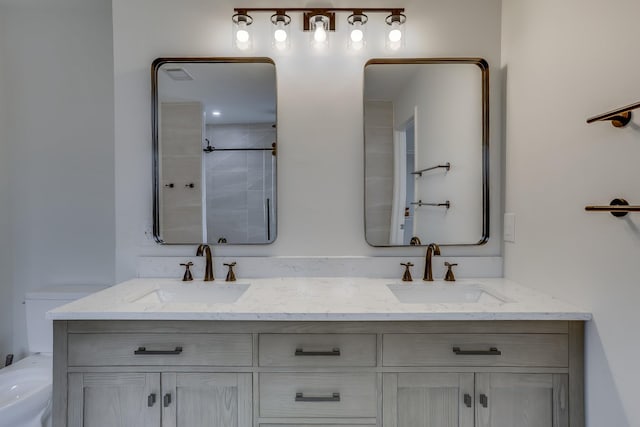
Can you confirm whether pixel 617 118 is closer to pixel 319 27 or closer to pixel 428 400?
pixel 428 400

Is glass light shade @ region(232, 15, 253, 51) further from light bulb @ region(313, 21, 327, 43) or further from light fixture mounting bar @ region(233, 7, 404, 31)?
light bulb @ region(313, 21, 327, 43)

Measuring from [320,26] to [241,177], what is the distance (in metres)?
0.80

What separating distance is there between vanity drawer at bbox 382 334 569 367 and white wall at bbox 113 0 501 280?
0.61 metres

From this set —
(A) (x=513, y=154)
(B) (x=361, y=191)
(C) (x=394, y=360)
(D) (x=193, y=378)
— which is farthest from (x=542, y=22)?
(D) (x=193, y=378)

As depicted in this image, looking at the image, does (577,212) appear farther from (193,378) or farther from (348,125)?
(193,378)

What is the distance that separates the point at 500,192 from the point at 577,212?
1.85 feet

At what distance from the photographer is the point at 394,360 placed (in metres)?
1.22

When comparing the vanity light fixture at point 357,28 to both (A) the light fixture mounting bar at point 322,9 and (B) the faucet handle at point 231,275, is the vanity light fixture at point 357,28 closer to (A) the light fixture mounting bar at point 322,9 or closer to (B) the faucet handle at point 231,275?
(A) the light fixture mounting bar at point 322,9

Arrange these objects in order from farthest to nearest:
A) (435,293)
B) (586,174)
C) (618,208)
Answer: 1. (435,293)
2. (586,174)
3. (618,208)

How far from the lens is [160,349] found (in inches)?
48.6

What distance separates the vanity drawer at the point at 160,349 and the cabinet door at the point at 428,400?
0.50 metres

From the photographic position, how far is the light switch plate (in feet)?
5.43

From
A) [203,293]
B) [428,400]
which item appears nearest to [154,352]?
[203,293]

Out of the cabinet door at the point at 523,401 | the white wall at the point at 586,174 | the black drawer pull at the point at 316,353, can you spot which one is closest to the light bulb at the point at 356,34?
the white wall at the point at 586,174
